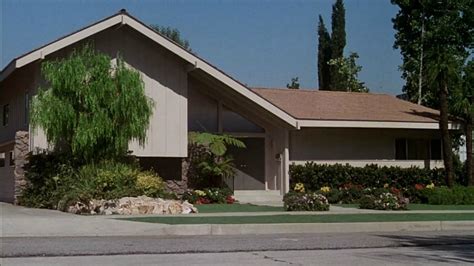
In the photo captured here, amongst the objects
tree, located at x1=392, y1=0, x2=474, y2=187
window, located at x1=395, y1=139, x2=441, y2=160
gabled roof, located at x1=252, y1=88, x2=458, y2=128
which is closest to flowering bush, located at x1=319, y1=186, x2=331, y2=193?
gabled roof, located at x1=252, y1=88, x2=458, y2=128

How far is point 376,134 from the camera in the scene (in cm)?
3164

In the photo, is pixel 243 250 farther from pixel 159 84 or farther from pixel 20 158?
pixel 159 84

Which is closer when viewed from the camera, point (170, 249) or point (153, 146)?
point (170, 249)

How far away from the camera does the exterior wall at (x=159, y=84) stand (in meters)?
26.4

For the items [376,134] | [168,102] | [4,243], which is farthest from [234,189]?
[4,243]

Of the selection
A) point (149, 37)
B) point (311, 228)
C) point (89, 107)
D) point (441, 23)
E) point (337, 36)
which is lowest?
point (311, 228)

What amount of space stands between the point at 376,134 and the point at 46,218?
17113 mm

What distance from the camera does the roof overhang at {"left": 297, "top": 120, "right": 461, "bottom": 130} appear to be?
2848 cm

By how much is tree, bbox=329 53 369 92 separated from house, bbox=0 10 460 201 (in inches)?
536

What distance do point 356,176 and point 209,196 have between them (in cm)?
642

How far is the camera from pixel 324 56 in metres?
48.3

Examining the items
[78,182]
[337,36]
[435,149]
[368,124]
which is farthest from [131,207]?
[337,36]

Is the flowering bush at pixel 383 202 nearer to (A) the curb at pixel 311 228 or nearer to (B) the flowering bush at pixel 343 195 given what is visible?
(B) the flowering bush at pixel 343 195

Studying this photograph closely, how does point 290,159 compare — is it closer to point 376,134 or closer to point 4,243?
point 376,134
